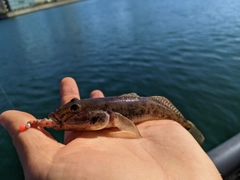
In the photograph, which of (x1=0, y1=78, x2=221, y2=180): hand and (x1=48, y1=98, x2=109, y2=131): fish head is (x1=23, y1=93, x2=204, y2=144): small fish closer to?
(x1=48, y1=98, x2=109, y2=131): fish head

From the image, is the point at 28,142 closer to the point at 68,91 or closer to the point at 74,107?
the point at 74,107

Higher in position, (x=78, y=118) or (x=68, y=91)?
(x=78, y=118)

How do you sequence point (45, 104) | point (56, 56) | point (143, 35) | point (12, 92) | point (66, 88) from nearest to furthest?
point (66, 88) < point (45, 104) < point (12, 92) < point (56, 56) < point (143, 35)

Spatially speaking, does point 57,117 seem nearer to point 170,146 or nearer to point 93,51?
point 170,146

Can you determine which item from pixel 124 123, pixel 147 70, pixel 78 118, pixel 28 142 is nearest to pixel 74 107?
pixel 78 118

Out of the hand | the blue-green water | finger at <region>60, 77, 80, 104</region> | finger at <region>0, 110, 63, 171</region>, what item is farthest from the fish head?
the blue-green water

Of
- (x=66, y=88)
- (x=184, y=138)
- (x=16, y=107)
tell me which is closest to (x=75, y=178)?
(x=184, y=138)
